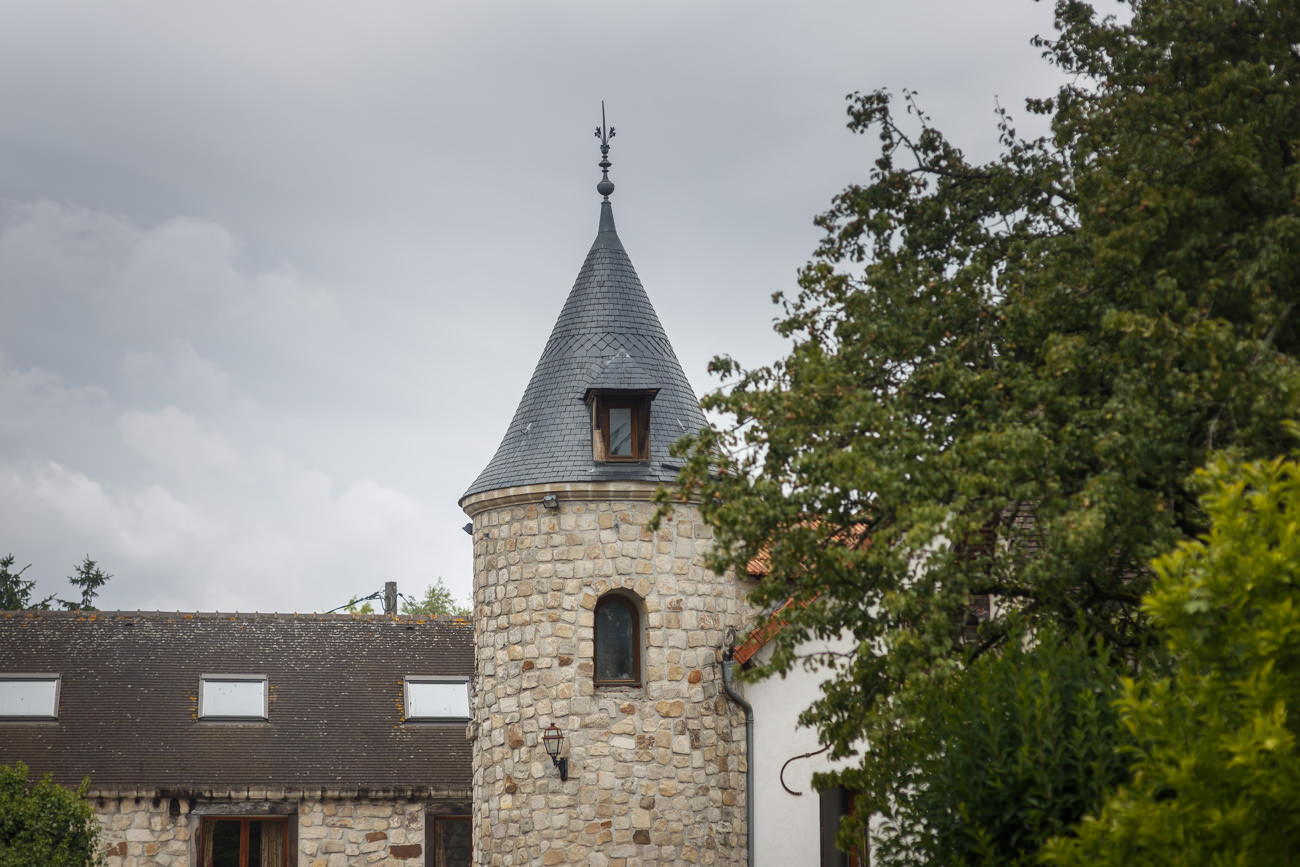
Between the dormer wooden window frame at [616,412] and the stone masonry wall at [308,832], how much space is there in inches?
289

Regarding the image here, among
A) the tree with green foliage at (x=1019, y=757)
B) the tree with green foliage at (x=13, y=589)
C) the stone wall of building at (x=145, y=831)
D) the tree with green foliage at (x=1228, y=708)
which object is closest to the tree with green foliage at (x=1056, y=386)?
the tree with green foliage at (x=1019, y=757)

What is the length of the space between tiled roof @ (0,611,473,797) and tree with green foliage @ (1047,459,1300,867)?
627 inches

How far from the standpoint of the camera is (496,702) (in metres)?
16.8

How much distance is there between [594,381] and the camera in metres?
17.1

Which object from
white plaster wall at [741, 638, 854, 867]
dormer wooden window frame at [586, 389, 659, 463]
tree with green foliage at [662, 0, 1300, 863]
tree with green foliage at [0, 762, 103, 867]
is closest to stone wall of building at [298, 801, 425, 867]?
tree with green foliage at [0, 762, 103, 867]

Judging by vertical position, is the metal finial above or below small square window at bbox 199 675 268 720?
above

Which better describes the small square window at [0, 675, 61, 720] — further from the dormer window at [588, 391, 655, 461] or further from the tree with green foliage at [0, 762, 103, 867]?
the dormer window at [588, 391, 655, 461]

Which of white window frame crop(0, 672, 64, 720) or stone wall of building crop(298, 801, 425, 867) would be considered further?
white window frame crop(0, 672, 64, 720)

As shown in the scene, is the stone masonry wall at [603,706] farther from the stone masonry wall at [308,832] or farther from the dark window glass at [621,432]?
the stone masonry wall at [308,832]

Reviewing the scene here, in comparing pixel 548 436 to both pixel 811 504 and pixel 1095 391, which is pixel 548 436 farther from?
pixel 1095 391

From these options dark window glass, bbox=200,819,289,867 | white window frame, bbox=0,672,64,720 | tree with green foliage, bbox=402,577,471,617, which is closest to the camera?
dark window glass, bbox=200,819,289,867

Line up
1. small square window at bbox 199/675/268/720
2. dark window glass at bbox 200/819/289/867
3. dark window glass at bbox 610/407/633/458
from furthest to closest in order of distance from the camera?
small square window at bbox 199/675/268/720, dark window glass at bbox 200/819/289/867, dark window glass at bbox 610/407/633/458

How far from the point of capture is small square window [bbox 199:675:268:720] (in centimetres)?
2212

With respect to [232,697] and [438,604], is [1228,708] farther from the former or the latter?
Result: [438,604]
